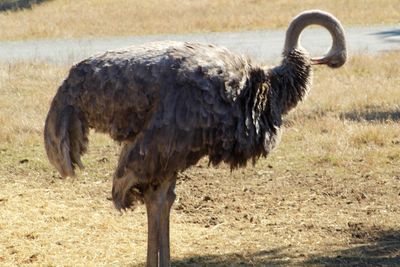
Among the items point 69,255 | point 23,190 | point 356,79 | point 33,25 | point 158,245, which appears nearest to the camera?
point 158,245

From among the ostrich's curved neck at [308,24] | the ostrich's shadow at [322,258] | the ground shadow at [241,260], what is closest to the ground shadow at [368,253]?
the ostrich's shadow at [322,258]

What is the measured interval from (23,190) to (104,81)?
10.9ft

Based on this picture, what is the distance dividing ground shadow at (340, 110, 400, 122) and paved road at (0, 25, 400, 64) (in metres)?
5.53

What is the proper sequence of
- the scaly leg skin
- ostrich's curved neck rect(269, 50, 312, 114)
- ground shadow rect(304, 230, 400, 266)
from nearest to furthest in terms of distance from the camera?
the scaly leg skin → ostrich's curved neck rect(269, 50, 312, 114) → ground shadow rect(304, 230, 400, 266)

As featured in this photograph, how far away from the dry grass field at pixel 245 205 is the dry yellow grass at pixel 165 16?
1418 centimetres

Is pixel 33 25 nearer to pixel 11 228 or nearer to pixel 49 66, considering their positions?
pixel 49 66

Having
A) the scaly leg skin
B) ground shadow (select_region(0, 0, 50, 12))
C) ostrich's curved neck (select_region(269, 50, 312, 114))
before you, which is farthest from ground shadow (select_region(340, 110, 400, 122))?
ground shadow (select_region(0, 0, 50, 12))

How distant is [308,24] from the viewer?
6.34m

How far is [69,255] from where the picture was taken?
6.79 metres

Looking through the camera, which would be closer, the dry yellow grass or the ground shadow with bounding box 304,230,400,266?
the ground shadow with bounding box 304,230,400,266

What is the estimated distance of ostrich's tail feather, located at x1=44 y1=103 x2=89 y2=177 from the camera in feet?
18.3

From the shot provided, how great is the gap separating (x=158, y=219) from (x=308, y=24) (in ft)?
5.34

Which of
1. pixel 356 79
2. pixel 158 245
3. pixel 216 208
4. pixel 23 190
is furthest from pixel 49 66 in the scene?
pixel 158 245

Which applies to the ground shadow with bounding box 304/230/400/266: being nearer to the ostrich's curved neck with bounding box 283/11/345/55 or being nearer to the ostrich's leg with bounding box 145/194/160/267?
the ostrich's leg with bounding box 145/194/160/267
